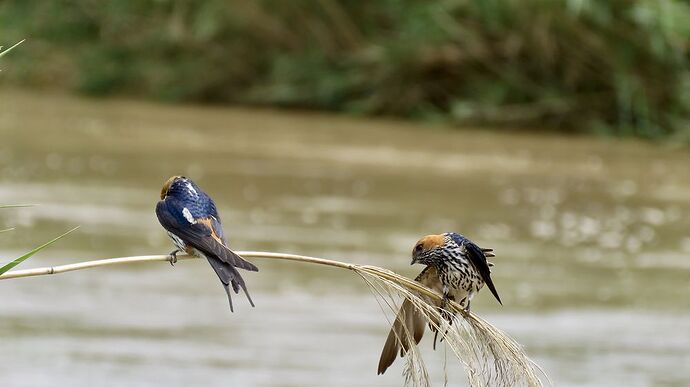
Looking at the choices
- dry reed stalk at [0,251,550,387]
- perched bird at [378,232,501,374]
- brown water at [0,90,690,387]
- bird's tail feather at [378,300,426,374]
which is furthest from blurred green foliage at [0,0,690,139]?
dry reed stalk at [0,251,550,387]

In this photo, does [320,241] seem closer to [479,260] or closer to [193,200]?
[193,200]

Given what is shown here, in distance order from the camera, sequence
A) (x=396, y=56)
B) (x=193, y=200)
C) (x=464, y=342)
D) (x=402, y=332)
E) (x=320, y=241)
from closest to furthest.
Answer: (x=464, y=342), (x=402, y=332), (x=193, y=200), (x=320, y=241), (x=396, y=56)

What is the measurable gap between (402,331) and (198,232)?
0.51m

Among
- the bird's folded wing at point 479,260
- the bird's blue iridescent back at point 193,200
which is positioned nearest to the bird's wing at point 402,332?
the bird's folded wing at point 479,260

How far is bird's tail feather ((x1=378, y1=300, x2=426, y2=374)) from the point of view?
3.21 meters

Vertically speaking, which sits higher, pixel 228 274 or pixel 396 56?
pixel 396 56

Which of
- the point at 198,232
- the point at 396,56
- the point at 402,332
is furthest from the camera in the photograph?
the point at 396,56

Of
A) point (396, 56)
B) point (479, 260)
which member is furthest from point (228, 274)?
point (396, 56)

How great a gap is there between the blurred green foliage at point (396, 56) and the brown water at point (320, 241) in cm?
92

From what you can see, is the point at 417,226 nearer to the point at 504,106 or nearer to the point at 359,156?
the point at 359,156

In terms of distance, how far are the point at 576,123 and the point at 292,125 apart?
11.3ft

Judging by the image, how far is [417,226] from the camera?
11.4 metres

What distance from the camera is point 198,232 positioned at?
3.43m

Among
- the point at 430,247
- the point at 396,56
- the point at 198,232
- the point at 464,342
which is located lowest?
the point at 464,342
